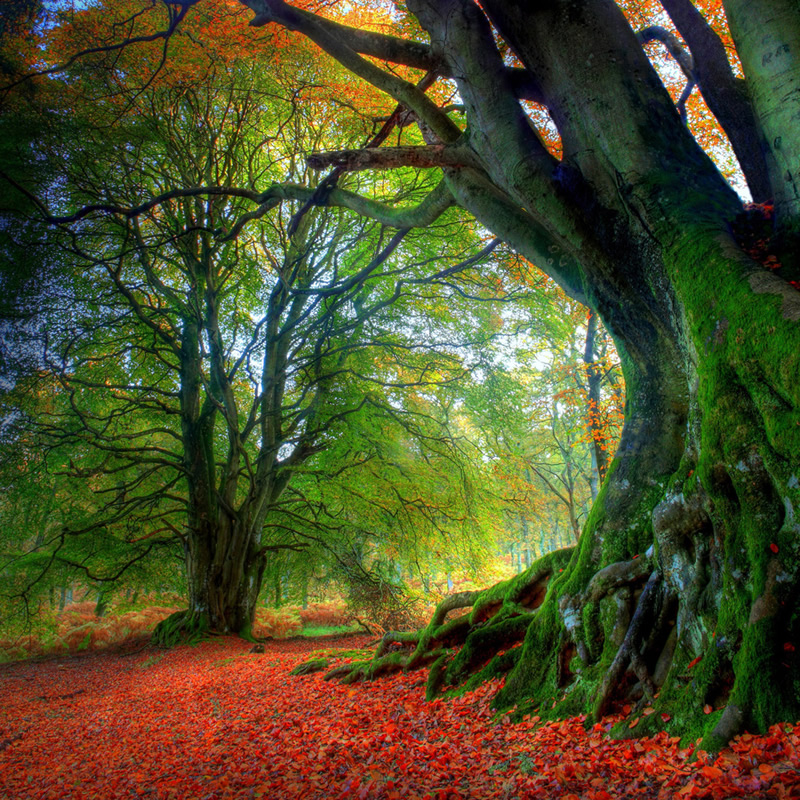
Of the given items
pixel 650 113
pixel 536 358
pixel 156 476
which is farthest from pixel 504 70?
pixel 156 476

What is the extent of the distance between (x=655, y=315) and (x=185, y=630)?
10.7 meters

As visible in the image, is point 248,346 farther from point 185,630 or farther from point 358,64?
point 185,630

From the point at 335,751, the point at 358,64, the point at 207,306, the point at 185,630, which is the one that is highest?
the point at 207,306

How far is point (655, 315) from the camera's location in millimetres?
3689

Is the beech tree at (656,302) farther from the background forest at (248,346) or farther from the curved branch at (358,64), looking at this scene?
the background forest at (248,346)

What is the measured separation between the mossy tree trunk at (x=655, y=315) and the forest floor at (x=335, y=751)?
0.84ft

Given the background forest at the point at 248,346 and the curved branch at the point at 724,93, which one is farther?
the background forest at the point at 248,346

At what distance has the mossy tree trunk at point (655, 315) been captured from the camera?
2.45 m

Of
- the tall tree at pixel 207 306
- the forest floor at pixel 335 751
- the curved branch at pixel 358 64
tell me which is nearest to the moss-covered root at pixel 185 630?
the tall tree at pixel 207 306

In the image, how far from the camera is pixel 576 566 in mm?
3881

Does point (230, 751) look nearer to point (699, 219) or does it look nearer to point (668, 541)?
point (668, 541)

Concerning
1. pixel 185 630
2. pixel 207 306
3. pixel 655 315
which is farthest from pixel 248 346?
pixel 655 315

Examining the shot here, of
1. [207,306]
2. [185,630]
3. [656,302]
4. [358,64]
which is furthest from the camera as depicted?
[207,306]

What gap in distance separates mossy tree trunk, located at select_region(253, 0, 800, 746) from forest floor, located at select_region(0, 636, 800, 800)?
0.84ft
